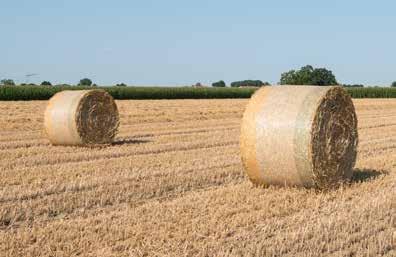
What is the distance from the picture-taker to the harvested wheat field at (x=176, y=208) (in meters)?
5.89

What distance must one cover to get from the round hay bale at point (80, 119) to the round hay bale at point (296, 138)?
5855 mm

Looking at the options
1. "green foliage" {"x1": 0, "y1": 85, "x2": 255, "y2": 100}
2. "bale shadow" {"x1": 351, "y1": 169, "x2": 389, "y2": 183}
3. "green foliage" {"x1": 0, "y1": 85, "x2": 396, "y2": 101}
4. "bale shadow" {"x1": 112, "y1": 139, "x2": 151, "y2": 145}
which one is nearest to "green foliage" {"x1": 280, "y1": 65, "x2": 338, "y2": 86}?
"green foliage" {"x1": 0, "y1": 85, "x2": 396, "y2": 101}

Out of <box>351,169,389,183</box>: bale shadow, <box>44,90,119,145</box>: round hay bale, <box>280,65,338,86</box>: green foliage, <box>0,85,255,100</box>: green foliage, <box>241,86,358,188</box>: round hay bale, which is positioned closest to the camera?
<box>241,86,358,188</box>: round hay bale

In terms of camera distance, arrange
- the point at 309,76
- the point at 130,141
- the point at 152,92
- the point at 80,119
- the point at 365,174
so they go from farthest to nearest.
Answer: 1. the point at 309,76
2. the point at 152,92
3. the point at 130,141
4. the point at 80,119
5. the point at 365,174

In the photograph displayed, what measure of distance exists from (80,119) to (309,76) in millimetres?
66314

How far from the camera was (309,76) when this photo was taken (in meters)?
78.1

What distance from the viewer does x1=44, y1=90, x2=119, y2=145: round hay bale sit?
14.1 m

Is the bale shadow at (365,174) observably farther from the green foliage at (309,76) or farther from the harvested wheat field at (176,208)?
the green foliage at (309,76)

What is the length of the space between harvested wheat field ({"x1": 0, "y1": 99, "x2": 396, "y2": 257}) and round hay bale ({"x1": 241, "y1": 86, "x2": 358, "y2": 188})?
26cm

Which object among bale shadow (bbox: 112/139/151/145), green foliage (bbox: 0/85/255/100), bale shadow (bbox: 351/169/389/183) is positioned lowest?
bale shadow (bbox: 351/169/389/183)

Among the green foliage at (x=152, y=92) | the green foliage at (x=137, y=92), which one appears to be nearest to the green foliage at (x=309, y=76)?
the green foliage at (x=152, y=92)

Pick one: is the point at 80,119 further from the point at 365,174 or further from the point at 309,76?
the point at 309,76

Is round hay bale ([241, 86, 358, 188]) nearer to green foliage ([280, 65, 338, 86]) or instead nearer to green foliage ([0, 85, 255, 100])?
green foliage ([0, 85, 255, 100])

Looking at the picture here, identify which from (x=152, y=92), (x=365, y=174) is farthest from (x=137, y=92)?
(x=365, y=174)
